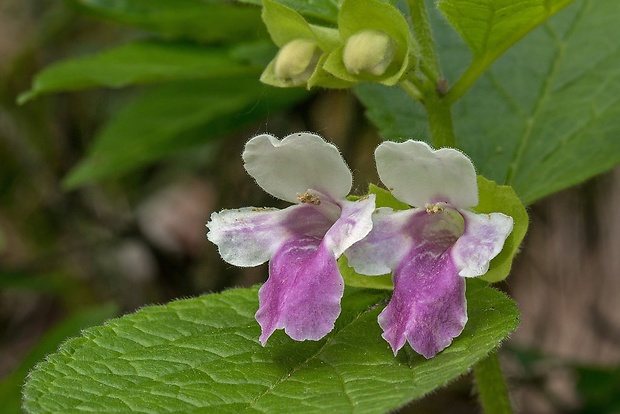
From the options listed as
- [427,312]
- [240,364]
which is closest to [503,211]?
[427,312]

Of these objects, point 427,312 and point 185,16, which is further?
point 185,16

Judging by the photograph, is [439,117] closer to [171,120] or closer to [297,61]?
[297,61]

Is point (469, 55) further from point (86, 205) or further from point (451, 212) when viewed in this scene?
point (86, 205)

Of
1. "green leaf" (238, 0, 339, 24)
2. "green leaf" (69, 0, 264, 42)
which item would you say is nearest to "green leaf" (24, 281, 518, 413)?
"green leaf" (238, 0, 339, 24)

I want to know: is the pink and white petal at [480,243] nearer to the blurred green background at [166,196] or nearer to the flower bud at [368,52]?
the flower bud at [368,52]

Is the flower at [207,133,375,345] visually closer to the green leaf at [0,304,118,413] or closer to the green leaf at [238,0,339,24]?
the green leaf at [238,0,339,24]

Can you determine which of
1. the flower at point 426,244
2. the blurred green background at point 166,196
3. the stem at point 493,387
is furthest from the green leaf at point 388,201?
the blurred green background at point 166,196

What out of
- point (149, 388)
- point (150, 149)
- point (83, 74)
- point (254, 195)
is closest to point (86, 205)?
point (254, 195)
